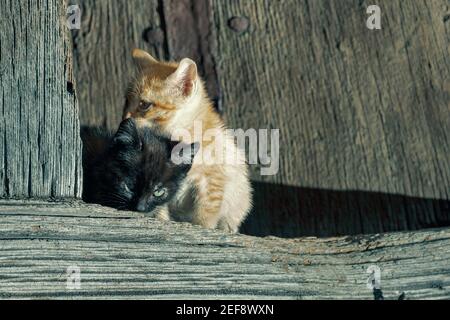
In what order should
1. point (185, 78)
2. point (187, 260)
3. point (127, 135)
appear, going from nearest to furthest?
point (187, 260), point (127, 135), point (185, 78)

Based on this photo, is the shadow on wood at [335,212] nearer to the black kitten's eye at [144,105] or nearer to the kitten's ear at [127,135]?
the black kitten's eye at [144,105]

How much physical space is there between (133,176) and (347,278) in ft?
4.04

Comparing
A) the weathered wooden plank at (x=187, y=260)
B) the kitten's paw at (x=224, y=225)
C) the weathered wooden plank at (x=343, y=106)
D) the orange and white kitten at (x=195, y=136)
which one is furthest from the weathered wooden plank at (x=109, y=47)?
the weathered wooden plank at (x=187, y=260)

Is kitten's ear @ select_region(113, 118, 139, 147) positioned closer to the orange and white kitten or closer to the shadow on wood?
the orange and white kitten

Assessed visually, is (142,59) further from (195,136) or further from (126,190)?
(126,190)

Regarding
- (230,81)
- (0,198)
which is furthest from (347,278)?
(230,81)

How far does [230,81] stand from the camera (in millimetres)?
5082

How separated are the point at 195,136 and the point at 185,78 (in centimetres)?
36

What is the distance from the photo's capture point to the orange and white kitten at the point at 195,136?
4715 millimetres

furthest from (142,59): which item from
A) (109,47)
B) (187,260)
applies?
(187,260)

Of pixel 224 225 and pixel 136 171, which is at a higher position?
pixel 136 171

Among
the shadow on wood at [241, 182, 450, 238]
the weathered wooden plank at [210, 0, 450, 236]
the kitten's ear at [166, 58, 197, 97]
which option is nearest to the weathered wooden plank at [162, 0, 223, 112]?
the weathered wooden plank at [210, 0, 450, 236]

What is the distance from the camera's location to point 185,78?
4984 mm

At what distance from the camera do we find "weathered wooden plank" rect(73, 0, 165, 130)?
515 centimetres
